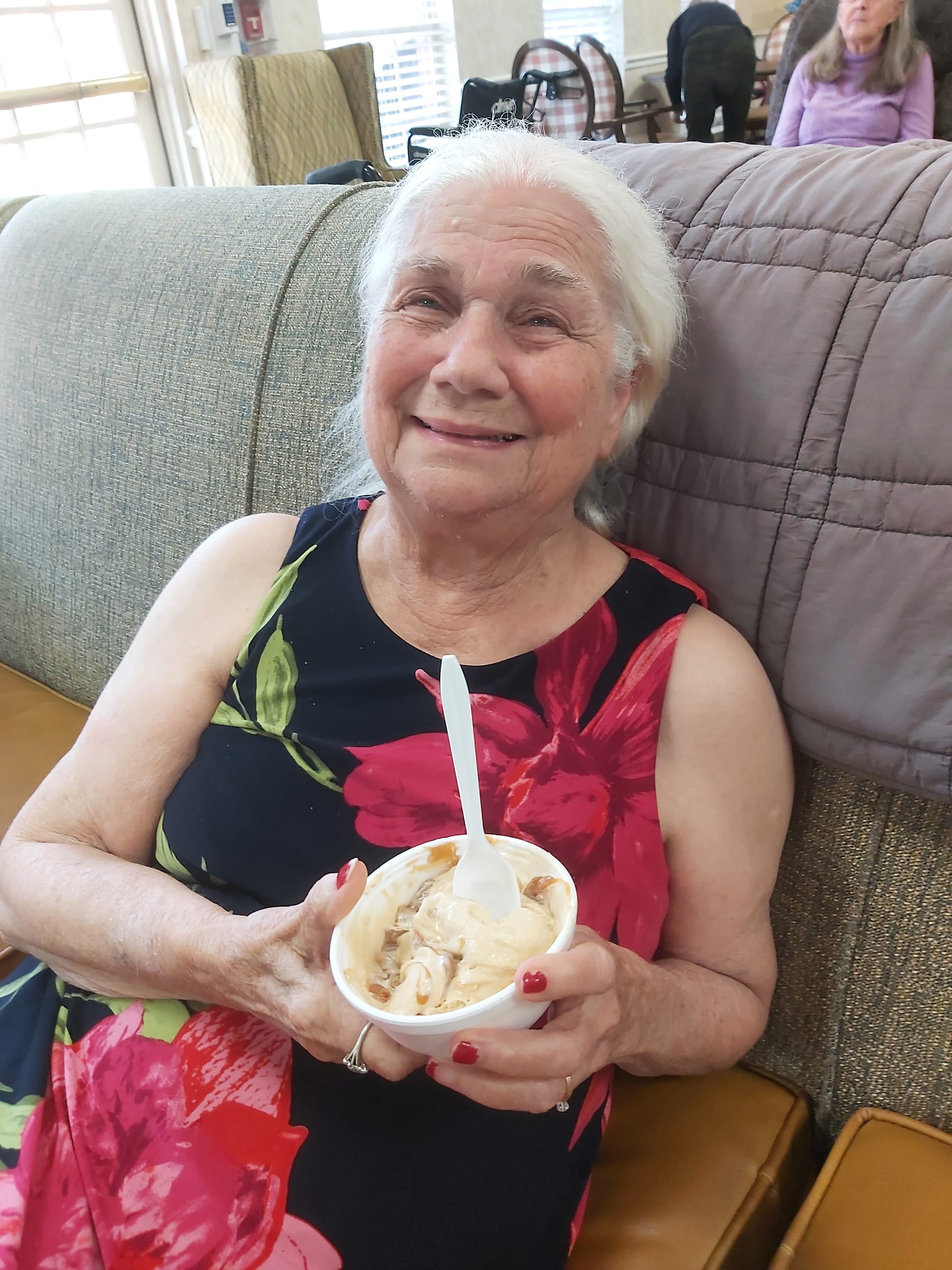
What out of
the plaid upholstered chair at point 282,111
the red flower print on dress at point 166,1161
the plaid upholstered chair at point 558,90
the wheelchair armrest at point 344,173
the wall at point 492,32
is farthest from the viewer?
the wall at point 492,32

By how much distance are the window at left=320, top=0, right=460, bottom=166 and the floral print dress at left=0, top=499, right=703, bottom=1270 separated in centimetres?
474

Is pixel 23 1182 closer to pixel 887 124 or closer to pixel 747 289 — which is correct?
pixel 747 289

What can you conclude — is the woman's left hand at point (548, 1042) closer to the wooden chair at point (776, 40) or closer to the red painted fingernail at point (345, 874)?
the red painted fingernail at point (345, 874)

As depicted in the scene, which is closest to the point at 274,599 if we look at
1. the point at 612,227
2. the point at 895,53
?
the point at 612,227

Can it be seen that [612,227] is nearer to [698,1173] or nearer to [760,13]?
[698,1173]

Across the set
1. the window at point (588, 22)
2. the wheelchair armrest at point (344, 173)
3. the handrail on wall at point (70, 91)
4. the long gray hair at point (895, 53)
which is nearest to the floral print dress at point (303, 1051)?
the wheelchair armrest at point (344, 173)

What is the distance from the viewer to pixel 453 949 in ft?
1.95

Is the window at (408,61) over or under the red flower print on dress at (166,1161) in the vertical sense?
over

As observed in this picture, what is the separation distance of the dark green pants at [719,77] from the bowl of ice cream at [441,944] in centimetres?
461

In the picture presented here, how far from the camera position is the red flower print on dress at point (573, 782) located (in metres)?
0.87

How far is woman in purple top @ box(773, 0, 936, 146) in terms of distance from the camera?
9.45 ft

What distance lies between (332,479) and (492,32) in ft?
17.7

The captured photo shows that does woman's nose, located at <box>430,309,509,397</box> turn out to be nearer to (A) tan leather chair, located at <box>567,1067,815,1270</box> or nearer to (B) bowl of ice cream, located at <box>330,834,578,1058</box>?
(B) bowl of ice cream, located at <box>330,834,578,1058</box>

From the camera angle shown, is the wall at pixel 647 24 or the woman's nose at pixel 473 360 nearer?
the woman's nose at pixel 473 360
